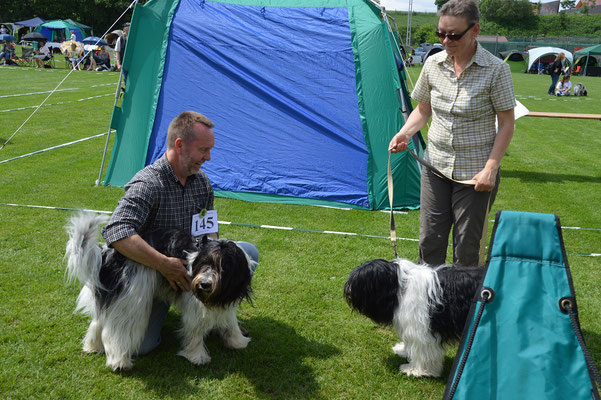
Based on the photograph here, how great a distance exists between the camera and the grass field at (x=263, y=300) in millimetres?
2480

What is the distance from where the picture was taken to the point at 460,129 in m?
2.58

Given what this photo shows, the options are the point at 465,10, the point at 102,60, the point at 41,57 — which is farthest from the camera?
the point at 41,57

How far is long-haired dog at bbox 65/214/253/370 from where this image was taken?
2.32 metres

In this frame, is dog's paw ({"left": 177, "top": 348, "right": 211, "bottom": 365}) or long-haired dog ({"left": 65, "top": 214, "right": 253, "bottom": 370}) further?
dog's paw ({"left": 177, "top": 348, "right": 211, "bottom": 365})

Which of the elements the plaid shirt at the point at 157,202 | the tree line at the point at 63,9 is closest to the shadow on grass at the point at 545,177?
the plaid shirt at the point at 157,202

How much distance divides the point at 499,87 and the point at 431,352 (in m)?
1.35

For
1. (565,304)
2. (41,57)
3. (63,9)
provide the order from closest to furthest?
(565,304) → (41,57) → (63,9)

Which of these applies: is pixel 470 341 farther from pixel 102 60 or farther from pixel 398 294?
pixel 102 60

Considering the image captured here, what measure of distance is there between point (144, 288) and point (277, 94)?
10.8ft

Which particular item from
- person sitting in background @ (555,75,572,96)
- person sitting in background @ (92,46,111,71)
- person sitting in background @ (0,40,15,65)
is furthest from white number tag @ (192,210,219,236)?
person sitting in background @ (0,40,15,65)

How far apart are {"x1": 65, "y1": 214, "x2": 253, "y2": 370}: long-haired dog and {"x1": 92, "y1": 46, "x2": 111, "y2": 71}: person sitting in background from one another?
21.0 m

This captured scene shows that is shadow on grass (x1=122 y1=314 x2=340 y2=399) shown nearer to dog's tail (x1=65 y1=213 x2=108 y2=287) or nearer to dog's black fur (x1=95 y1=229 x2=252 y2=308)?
dog's black fur (x1=95 y1=229 x2=252 y2=308)

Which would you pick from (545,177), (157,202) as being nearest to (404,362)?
(157,202)

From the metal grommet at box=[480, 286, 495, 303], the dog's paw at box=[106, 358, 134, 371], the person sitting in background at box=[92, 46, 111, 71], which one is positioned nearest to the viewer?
the metal grommet at box=[480, 286, 495, 303]
